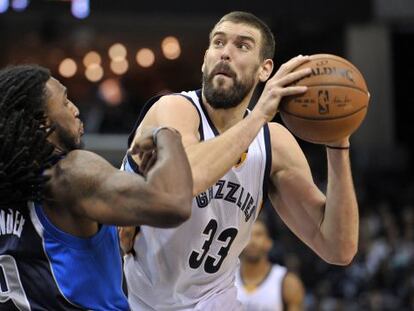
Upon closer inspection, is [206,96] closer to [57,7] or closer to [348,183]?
[348,183]

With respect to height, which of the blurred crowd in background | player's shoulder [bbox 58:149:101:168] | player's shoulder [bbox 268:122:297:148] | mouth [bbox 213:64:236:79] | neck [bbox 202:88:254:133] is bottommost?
the blurred crowd in background

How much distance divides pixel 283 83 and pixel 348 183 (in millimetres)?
744

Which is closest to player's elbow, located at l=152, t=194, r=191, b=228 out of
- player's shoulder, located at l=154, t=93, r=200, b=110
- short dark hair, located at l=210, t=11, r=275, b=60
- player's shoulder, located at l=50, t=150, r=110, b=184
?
player's shoulder, located at l=50, t=150, r=110, b=184

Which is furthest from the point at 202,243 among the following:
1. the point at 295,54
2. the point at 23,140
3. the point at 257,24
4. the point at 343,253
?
the point at 295,54

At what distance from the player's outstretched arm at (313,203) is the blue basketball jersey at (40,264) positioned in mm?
1494

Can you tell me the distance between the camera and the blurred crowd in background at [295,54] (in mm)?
11219

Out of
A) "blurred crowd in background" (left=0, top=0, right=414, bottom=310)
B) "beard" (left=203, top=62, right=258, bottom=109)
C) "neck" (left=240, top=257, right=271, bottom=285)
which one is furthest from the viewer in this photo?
"blurred crowd in background" (left=0, top=0, right=414, bottom=310)

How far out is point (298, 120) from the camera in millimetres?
3758

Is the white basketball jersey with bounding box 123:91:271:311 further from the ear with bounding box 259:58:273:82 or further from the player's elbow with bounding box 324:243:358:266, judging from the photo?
the player's elbow with bounding box 324:243:358:266

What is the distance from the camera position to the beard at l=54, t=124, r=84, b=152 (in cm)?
320

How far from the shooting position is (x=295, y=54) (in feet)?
A: 52.6

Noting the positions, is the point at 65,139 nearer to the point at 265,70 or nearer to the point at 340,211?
the point at 265,70

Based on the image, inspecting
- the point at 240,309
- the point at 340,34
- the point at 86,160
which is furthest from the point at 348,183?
the point at 340,34

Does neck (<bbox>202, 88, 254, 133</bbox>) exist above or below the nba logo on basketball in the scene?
below
